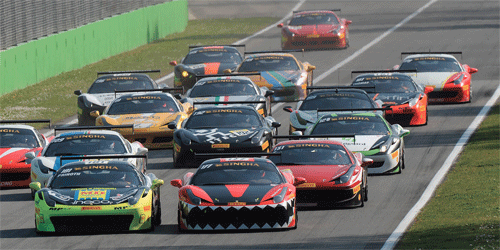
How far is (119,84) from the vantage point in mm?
29297

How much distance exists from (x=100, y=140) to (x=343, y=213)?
541cm

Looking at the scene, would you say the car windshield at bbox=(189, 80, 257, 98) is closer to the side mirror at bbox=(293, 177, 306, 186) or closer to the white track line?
the white track line

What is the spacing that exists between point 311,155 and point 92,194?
15.1 ft

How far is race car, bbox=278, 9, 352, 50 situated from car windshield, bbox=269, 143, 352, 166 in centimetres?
2297

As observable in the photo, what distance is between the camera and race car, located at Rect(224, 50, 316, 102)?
30406 mm

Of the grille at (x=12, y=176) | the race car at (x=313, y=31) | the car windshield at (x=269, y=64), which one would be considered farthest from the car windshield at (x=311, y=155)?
the race car at (x=313, y=31)

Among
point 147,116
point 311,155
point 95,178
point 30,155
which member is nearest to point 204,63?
point 147,116

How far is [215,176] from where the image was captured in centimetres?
1653

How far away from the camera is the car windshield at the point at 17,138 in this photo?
2172 centimetres

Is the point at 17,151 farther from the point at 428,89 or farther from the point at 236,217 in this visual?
the point at 428,89

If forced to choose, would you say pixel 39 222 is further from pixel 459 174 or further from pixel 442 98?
pixel 442 98

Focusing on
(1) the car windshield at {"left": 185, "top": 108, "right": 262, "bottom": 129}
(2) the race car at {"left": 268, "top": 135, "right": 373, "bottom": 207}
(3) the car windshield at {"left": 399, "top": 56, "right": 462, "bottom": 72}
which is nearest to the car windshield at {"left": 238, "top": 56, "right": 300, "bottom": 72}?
(3) the car windshield at {"left": 399, "top": 56, "right": 462, "bottom": 72}

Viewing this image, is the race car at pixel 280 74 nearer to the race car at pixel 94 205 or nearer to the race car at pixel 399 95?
the race car at pixel 399 95

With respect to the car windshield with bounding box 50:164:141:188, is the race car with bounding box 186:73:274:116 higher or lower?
lower
